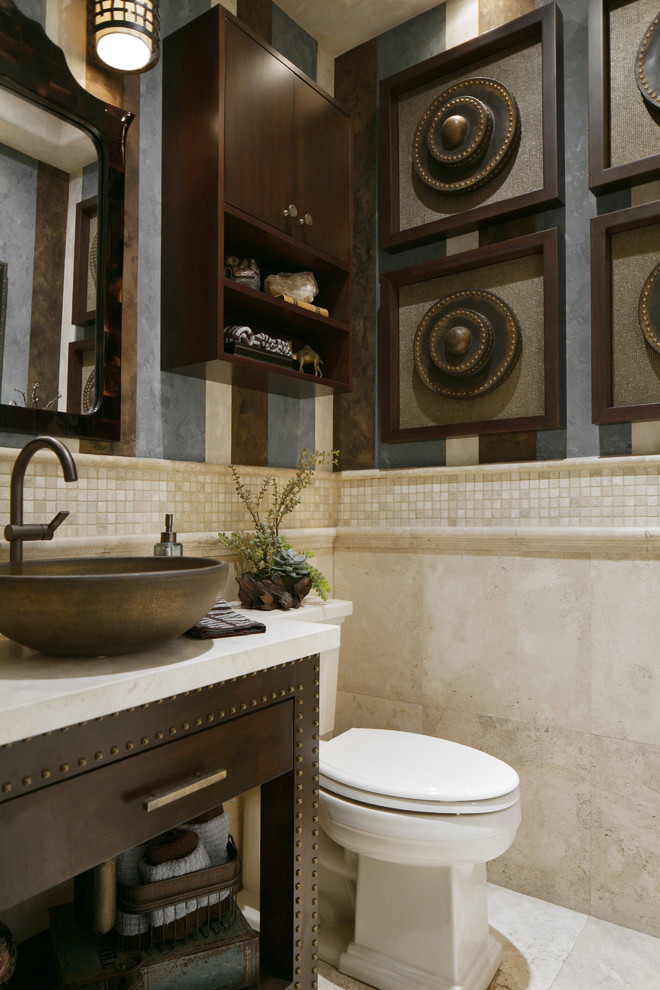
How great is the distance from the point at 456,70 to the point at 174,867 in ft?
7.55

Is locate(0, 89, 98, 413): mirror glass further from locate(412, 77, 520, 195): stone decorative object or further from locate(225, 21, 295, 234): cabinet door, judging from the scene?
locate(412, 77, 520, 195): stone decorative object


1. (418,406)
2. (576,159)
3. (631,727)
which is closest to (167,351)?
(418,406)

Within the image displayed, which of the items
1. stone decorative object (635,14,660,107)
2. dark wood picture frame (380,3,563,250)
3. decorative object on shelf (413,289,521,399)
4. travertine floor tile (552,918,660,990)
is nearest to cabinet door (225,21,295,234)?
dark wood picture frame (380,3,563,250)

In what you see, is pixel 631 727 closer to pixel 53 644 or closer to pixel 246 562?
pixel 246 562

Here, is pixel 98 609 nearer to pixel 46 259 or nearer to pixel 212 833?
pixel 212 833

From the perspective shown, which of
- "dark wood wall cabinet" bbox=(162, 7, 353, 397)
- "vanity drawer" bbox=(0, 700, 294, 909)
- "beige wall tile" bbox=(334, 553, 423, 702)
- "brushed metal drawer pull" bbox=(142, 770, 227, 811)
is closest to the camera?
"vanity drawer" bbox=(0, 700, 294, 909)

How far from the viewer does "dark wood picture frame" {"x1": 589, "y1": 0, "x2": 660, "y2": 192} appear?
1.73m

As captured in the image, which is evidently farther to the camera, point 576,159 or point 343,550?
point 343,550

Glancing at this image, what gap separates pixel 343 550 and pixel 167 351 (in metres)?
0.94

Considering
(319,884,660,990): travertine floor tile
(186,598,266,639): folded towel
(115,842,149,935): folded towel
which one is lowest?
(319,884,660,990): travertine floor tile

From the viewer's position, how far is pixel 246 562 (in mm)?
1884

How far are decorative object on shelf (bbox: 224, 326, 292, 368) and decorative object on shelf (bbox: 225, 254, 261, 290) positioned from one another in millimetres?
141

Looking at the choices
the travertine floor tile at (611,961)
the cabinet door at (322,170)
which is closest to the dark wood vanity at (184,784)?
the travertine floor tile at (611,961)

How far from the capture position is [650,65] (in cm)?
168
